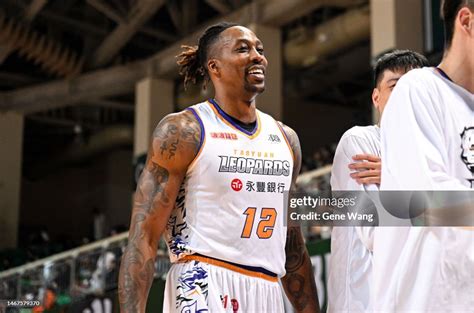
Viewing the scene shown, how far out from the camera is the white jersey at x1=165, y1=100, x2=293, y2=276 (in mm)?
3594

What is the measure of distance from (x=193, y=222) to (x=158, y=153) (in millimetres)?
341

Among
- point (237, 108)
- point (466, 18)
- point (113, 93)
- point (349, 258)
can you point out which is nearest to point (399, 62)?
point (237, 108)

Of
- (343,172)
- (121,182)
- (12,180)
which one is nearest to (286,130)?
(343,172)

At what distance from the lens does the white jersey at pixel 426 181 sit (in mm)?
2328

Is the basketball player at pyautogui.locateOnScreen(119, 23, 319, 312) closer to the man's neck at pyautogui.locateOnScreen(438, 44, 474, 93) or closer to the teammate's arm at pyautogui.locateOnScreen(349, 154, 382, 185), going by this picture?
the teammate's arm at pyautogui.locateOnScreen(349, 154, 382, 185)

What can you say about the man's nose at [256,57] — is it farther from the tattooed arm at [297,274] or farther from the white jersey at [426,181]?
the white jersey at [426,181]

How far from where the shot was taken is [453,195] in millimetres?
2311

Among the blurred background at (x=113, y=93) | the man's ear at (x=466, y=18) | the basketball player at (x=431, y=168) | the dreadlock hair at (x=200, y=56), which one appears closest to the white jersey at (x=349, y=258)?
the dreadlock hair at (x=200, y=56)

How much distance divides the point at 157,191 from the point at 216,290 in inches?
20.1

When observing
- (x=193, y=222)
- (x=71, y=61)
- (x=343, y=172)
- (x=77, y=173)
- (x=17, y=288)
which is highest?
(x=71, y=61)

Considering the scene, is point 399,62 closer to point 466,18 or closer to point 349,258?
point 349,258

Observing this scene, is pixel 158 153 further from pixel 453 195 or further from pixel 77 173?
pixel 77 173

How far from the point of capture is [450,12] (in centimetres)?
253

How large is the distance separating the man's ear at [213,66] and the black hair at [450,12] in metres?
1.53
